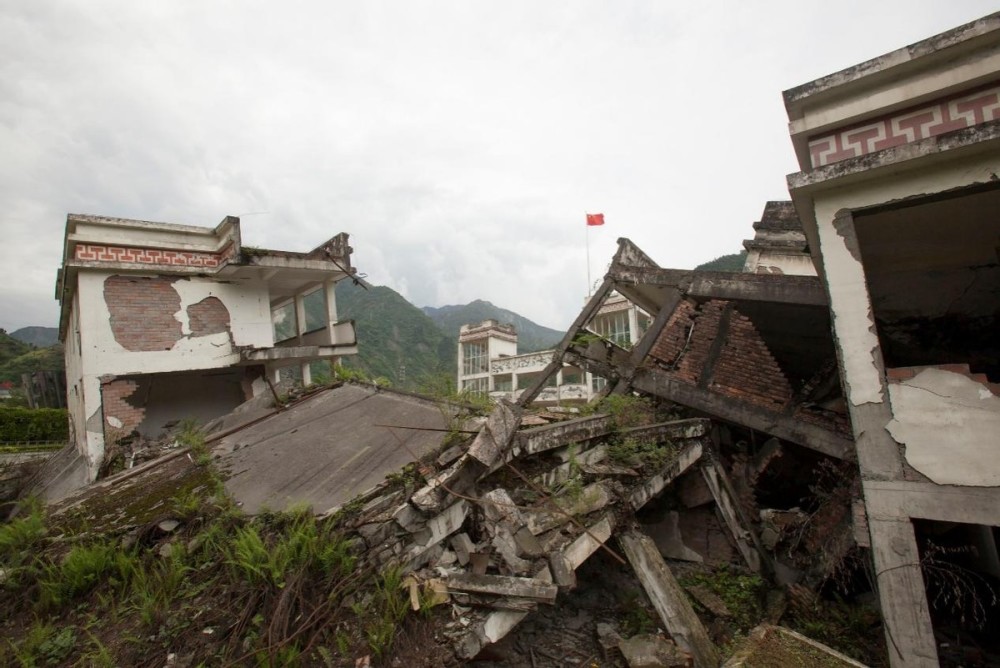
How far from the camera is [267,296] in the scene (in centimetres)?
1234

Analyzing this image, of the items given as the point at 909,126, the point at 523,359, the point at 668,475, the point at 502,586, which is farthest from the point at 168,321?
the point at 523,359

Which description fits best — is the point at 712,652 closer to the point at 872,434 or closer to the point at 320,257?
the point at 872,434

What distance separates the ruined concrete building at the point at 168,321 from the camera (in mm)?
10102

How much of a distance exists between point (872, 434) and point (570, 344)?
15.7 feet

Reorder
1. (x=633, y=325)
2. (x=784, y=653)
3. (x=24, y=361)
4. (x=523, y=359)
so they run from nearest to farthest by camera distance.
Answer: (x=784, y=653), (x=633, y=325), (x=523, y=359), (x=24, y=361)

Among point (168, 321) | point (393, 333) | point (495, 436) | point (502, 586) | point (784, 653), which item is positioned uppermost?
point (393, 333)

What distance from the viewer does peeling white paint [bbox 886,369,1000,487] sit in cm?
350

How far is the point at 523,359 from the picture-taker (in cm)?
2650

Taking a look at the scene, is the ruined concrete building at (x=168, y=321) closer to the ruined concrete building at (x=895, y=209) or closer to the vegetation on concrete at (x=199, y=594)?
the vegetation on concrete at (x=199, y=594)

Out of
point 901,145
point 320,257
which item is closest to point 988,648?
point 901,145

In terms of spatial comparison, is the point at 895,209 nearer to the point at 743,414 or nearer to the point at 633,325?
the point at 743,414

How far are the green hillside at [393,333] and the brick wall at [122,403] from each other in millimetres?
26466

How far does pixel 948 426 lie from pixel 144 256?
45.4 ft

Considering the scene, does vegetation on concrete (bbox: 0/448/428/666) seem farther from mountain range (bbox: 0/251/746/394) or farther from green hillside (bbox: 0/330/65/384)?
green hillside (bbox: 0/330/65/384)
